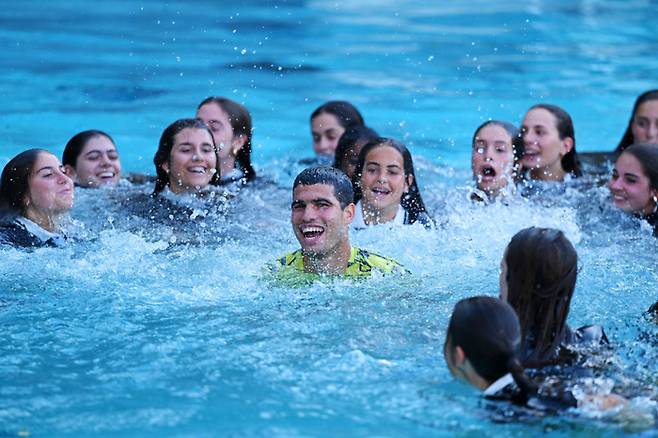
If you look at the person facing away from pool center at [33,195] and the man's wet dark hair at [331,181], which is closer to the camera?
the man's wet dark hair at [331,181]

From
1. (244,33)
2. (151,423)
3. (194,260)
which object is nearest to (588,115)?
(244,33)

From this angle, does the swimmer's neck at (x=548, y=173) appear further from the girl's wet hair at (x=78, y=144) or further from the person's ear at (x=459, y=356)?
the person's ear at (x=459, y=356)

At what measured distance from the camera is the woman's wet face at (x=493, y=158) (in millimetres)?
8484

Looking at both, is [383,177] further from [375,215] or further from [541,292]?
[541,292]

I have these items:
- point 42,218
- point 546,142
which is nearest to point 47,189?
point 42,218

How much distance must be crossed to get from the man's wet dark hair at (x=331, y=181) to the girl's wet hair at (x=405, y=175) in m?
1.27

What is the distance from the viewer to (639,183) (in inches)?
316

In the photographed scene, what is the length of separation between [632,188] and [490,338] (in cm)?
406

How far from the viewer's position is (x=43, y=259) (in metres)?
6.84

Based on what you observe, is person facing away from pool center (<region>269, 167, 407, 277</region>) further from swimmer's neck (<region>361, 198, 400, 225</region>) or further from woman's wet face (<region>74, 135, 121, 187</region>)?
woman's wet face (<region>74, 135, 121, 187</region>)

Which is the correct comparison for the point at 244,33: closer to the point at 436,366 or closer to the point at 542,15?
the point at 542,15

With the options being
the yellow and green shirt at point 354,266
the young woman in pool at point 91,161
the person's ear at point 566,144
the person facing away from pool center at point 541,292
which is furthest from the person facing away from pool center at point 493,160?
the person facing away from pool center at point 541,292

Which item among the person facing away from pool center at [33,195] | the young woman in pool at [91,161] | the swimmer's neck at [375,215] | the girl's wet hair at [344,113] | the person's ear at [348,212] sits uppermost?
the girl's wet hair at [344,113]

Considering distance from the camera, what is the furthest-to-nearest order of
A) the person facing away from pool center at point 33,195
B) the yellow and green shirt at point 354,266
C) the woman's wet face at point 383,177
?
the woman's wet face at point 383,177 < the person facing away from pool center at point 33,195 < the yellow and green shirt at point 354,266
